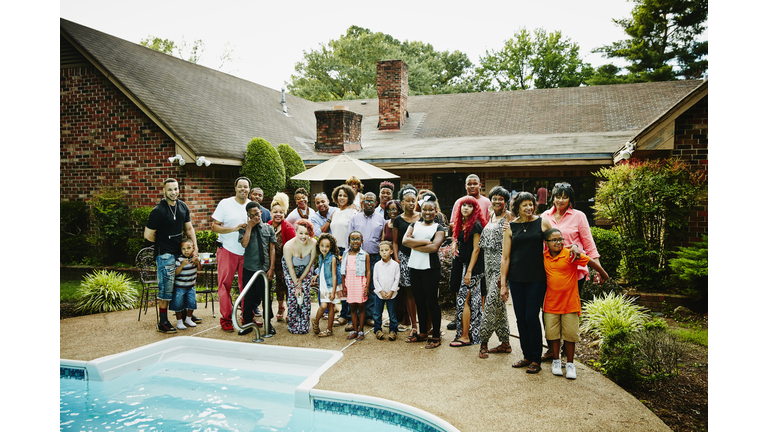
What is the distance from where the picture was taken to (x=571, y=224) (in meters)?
4.75

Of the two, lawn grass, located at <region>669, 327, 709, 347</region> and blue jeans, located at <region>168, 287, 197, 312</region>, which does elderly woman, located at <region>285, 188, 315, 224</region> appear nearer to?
blue jeans, located at <region>168, 287, 197, 312</region>

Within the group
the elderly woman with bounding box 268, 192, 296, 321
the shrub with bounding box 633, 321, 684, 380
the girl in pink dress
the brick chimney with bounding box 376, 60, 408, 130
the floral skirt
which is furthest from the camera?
the brick chimney with bounding box 376, 60, 408, 130

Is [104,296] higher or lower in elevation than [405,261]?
lower

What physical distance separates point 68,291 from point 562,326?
345 inches

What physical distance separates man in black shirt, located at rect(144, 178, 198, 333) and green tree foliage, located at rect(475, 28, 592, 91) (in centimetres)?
3177

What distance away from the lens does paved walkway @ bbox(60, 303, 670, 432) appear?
3.75 meters

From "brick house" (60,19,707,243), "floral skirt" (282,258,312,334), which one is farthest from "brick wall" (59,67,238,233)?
"floral skirt" (282,258,312,334)

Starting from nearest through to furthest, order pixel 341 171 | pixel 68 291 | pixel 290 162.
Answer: pixel 341 171
pixel 68 291
pixel 290 162

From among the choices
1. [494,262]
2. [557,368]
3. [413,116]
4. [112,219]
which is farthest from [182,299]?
[413,116]

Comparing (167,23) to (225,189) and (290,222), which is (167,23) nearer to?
(290,222)

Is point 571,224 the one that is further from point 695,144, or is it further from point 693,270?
point 695,144

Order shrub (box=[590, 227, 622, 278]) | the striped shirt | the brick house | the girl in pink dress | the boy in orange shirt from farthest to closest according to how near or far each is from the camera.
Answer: the brick house → shrub (box=[590, 227, 622, 278]) → the striped shirt → the girl in pink dress → the boy in orange shirt

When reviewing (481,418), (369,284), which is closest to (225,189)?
(369,284)

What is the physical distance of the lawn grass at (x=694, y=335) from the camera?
18.6 ft
